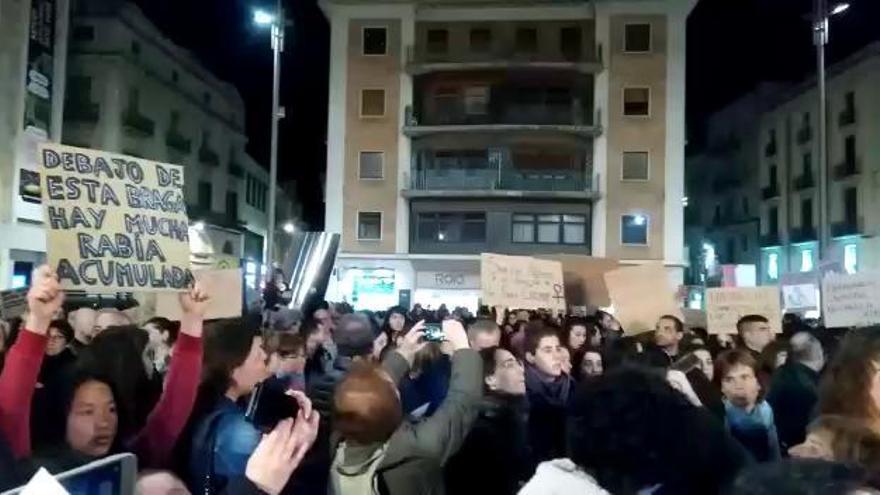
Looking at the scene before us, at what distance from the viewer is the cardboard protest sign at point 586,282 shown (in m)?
15.6

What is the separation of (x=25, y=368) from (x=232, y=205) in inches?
1956

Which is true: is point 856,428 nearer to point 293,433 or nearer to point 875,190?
point 293,433

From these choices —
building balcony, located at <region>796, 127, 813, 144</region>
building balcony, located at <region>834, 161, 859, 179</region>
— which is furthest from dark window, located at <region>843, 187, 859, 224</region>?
building balcony, located at <region>796, 127, 813, 144</region>

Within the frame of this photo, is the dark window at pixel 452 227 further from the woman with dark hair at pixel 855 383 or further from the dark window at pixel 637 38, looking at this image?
the woman with dark hair at pixel 855 383

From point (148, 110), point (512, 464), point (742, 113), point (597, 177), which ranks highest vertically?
point (742, 113)

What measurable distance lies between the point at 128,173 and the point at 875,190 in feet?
136

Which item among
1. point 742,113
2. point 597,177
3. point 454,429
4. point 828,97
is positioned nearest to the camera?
point 454,429

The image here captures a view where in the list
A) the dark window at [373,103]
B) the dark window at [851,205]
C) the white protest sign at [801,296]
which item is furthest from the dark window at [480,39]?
the white protest sign at [801,296]

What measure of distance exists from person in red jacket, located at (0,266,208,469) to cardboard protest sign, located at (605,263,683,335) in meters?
7.26

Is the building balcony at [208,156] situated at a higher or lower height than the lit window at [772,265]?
higher

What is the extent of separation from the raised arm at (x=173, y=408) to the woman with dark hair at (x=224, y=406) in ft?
0.21

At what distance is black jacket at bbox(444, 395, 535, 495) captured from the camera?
15.5 ft

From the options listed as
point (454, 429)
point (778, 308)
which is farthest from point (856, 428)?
point (778, 308)

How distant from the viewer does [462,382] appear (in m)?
4.32
